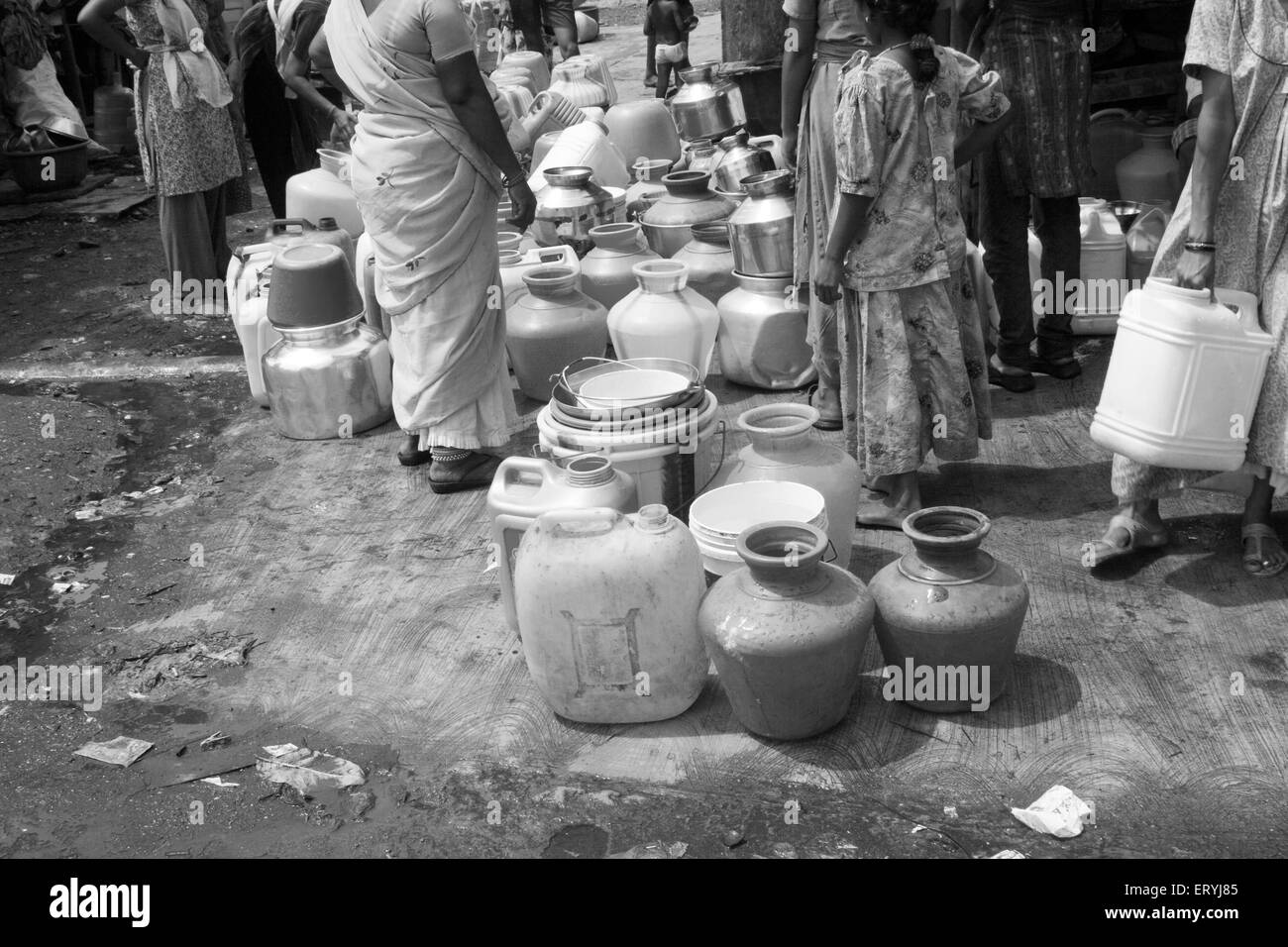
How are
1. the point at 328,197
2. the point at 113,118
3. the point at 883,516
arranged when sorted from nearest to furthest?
the point at 883,516 → the point at 328,197 → the point at 113,118

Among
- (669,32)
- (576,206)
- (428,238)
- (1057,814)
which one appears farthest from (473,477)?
(669,32)

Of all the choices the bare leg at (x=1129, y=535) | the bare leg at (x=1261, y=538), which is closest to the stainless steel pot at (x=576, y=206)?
the bare leg at (x=1129, y=535)

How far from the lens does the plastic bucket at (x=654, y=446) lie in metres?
3.95

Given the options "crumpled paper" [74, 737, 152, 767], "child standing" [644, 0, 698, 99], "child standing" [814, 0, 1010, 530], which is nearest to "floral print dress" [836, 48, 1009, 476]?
"child standing" [814, 0, 1010, 530]

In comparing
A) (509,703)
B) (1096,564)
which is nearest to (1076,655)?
(1096,564)

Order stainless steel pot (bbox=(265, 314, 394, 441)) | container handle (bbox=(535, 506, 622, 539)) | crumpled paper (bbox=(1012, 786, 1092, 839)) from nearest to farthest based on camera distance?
crumpled paper (bbox=(1012, 786, 1092, 839)), container handle (bbox=(535, 506, 622, 539)), stainless steel pot (bbox=(265, 314, 394, 441))

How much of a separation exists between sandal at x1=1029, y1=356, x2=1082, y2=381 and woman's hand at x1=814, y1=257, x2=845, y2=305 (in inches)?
64.7

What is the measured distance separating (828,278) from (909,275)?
239 millimetres

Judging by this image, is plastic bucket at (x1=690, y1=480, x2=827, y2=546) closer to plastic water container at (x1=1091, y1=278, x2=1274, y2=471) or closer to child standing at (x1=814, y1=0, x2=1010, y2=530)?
child standing at (x1=814, y1=0, x2=1010, y2=530)

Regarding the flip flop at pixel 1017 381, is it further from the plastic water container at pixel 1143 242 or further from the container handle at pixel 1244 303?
the container handle at pixel 1244 303

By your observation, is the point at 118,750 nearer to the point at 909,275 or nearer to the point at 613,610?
the point at 613,610

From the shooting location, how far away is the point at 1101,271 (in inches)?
224

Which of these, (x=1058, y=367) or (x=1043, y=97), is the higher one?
(x=1043, y=97)

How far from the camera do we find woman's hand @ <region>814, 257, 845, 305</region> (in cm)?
401
